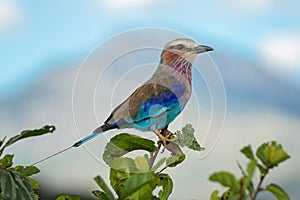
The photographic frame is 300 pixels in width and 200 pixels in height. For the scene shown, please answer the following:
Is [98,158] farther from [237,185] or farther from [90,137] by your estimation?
[237,185]

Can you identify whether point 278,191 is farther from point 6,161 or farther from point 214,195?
point 6,161

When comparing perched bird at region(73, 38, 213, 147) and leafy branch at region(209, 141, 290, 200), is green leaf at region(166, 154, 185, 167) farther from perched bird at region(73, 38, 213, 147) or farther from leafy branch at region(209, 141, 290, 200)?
leafy branch at region(209, 141, 290, 200)

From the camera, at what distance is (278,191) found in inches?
21.7

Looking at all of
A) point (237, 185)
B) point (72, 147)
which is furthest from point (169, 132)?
point (237, 185)

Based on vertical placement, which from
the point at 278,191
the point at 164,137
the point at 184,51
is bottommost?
the point at 278,191

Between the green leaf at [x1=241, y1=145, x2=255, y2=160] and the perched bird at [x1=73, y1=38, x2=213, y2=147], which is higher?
the perched bird at [x1=73, y1=38, x2=213, y2=147]

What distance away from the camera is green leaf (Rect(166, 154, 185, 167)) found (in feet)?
2.53

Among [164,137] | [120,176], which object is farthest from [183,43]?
[120,176]

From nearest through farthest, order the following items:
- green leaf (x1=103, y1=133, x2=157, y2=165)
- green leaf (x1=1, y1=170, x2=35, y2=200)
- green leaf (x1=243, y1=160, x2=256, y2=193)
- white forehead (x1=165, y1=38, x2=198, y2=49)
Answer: green leaf (x1=243, y1=160, x2=256, y2=193)
green leaf (x1=1, y1=170, x2=35, y2=200)
green leaf (x1=103, y1=133, x2=157, y2=165)
white forehead (x1=165, y1=38, x2=198, y2=49)

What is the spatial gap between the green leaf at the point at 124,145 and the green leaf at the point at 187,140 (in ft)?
0.18

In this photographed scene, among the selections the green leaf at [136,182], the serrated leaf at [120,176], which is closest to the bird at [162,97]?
the serrated leaf at [120,176]

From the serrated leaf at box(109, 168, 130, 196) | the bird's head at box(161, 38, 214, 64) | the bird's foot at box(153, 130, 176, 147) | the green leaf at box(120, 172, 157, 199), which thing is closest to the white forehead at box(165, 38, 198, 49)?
the bird's head at box(161, 38, 214, 64)

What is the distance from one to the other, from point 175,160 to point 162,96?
0.52 ft

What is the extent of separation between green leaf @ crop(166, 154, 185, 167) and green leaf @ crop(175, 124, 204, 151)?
23mm
